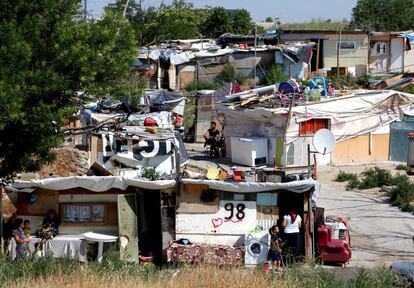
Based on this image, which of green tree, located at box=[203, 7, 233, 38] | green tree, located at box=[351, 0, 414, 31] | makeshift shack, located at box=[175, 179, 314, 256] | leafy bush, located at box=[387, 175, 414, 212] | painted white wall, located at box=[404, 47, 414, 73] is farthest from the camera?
green tree, located at box=[351, 0, 414, 31]

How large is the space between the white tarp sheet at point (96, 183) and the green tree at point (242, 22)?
51042mm

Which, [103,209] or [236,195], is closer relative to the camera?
[236,195]

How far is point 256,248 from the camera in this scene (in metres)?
16.8

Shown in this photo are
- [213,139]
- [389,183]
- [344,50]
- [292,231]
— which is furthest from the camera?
[344,50]

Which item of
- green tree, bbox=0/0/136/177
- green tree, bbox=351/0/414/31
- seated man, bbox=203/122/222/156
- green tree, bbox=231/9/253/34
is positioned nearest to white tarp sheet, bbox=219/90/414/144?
seated man, bbox=203/122/222/156

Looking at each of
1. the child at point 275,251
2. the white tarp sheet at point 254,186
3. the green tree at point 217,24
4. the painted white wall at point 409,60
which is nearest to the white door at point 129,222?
the white tarp sheet at point 254,186

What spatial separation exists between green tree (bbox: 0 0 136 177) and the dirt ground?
20.9 ft

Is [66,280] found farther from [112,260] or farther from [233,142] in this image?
[233,142]

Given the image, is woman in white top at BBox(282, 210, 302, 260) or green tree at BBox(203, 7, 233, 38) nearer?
woman in white top at BBox(282, 210, 302, 260)

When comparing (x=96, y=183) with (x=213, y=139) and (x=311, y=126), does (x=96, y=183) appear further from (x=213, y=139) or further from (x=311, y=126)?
(x=213, y=139)

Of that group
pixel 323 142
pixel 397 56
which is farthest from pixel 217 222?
pixel 397 56

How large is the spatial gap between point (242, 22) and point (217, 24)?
2.46 metres

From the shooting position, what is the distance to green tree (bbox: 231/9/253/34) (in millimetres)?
68000

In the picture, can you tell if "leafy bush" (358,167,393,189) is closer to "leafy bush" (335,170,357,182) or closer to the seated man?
"leafy bush" (335,170,357,182)
